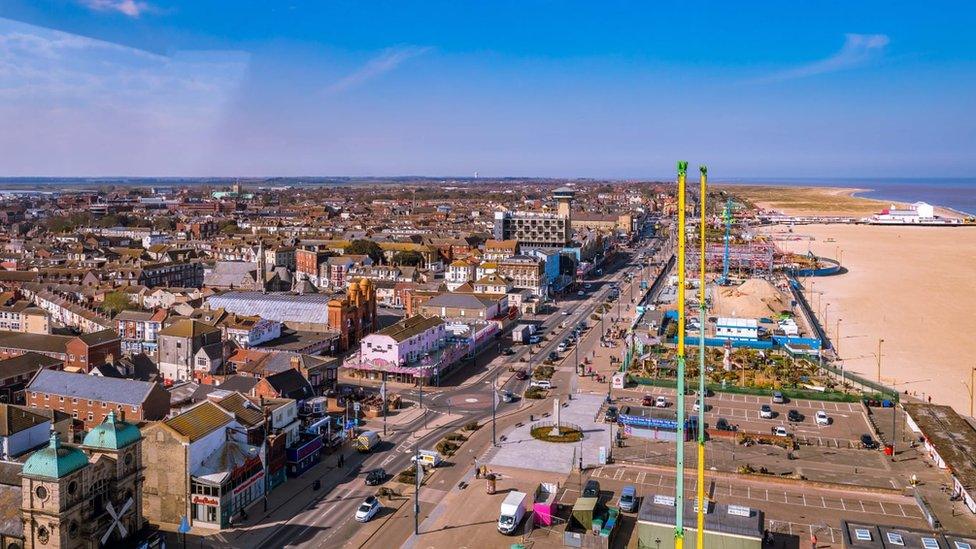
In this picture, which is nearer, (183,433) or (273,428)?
(183,433)

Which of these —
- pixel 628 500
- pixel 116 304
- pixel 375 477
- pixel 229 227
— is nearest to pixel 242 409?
pixel 375 477

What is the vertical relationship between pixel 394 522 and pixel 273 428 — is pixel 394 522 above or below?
below

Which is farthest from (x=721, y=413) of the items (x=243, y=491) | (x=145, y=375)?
(x=145, y=375)

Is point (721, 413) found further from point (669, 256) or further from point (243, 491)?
point (669, 256)

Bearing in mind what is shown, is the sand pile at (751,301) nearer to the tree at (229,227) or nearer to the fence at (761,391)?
the fence at (761,391)

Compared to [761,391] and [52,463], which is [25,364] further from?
[761,391]

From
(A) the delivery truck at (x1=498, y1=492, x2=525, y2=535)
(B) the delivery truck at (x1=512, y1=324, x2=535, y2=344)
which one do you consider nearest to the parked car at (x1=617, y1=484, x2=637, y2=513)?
(A) the delivery truck at (x1=498, y1=492, x2=525, y2=535)
